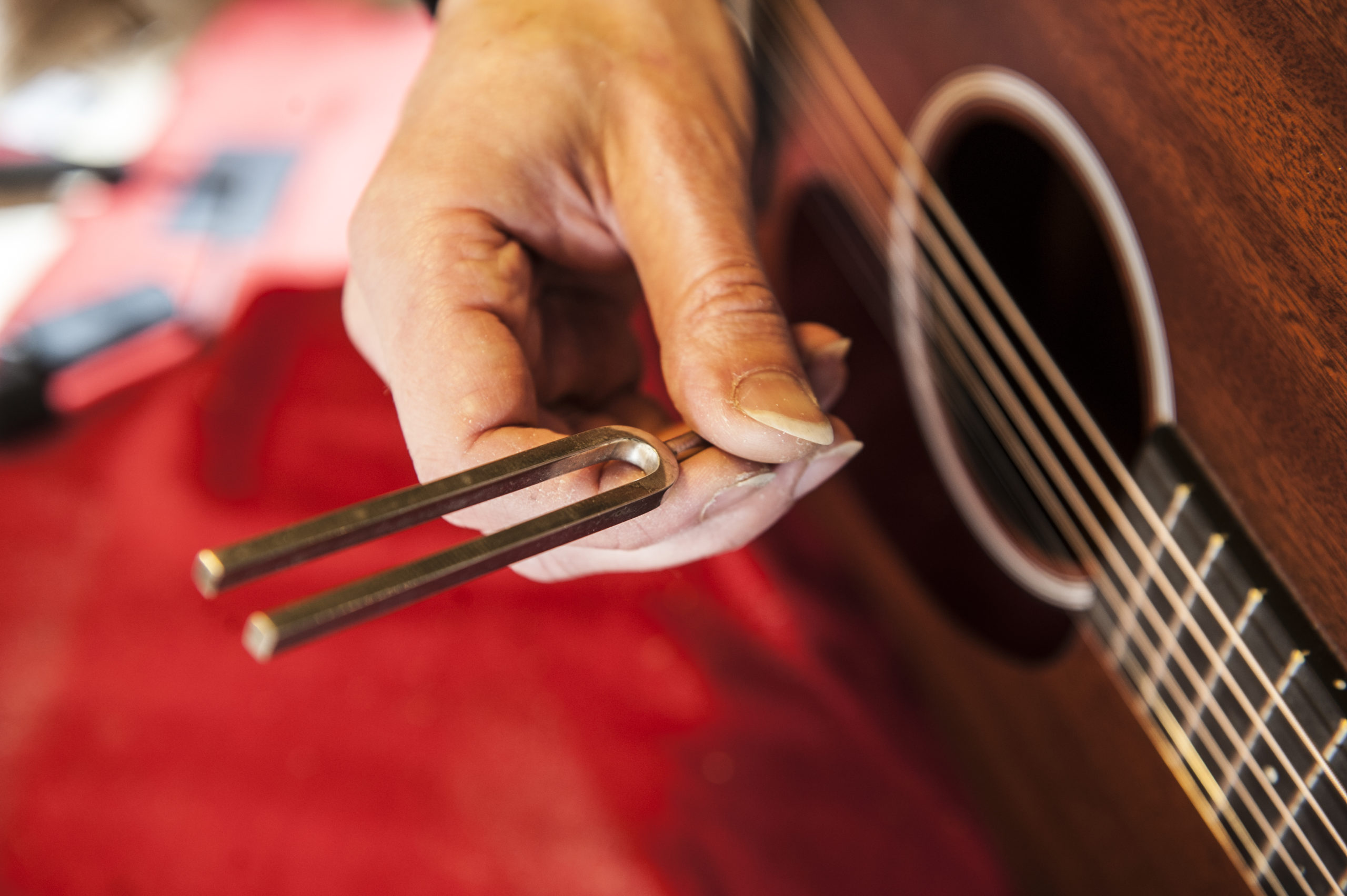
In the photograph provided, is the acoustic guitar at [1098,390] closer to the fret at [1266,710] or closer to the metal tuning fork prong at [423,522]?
the fret at [1266,710]

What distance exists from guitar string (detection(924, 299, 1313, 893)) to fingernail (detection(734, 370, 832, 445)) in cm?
24

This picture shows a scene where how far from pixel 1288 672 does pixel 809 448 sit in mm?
217

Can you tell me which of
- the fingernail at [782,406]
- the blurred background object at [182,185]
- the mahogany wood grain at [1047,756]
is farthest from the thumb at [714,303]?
the blurred background object at [182,185]

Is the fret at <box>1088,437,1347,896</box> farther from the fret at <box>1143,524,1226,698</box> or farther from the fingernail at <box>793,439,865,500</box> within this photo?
the fingernail at <box>793,439,865,500</box>

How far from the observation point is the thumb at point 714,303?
32cm

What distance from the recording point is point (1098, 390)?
1.63ft

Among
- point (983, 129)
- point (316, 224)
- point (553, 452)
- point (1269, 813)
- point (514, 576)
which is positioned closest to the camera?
point (553, 452)

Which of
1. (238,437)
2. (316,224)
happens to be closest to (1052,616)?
(238,437)

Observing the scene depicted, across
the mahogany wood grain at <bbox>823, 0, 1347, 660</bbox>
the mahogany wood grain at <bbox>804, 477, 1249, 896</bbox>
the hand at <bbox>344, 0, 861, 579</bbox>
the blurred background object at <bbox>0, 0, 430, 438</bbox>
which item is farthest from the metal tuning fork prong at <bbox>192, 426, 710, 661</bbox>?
the blurred background object at <bbox>0, 0, 430, 438</bbox>

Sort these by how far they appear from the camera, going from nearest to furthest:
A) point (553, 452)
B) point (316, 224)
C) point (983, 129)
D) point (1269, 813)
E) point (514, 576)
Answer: point (553, 452) < point (1269, 813) < point (983, 129) < point (514, 576) < point (316, 224)

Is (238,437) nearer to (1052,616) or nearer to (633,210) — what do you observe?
(633,210)

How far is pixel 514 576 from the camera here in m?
0.67

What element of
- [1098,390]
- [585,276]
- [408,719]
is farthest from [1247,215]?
[408,719]

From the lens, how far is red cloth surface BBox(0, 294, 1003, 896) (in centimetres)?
57
